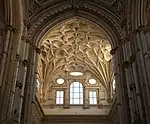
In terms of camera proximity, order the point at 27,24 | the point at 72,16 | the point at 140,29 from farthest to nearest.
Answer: the point at 72,16
the point at 27,24
the point at 140,29

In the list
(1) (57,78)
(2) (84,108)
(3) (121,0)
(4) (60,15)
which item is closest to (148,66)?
(3) (121,0)

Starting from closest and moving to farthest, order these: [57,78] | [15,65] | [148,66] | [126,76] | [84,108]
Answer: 1. [148,66]
2. [15,65]
3. [126,76]
4. [84,108]
5. [57,78]

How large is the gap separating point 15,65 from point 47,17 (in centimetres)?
608

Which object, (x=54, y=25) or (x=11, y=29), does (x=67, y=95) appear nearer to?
(x=54, y=25)

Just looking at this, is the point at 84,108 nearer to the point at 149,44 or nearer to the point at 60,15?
the point at 60,15

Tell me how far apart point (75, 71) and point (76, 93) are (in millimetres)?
2562

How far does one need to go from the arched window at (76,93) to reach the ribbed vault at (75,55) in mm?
1606

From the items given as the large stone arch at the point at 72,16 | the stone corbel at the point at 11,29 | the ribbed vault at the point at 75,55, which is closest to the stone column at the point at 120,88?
the large stone arch at the point at 72,16

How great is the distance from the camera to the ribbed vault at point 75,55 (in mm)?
25891

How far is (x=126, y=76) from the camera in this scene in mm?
17812

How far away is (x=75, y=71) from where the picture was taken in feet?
96.0

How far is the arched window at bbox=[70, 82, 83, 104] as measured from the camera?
27331 millimetres

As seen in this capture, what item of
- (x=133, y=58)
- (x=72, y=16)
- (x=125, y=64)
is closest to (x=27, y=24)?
(x=72, y=16)

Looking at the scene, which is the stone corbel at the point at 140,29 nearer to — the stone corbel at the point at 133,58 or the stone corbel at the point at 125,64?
the stone corbel at the point at 133,58
